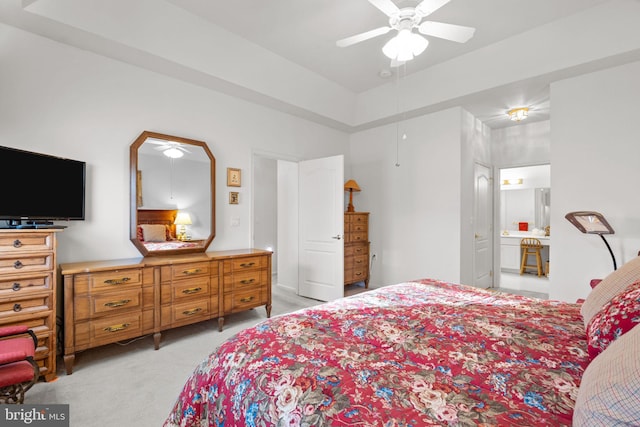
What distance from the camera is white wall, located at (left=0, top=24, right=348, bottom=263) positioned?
2477mm

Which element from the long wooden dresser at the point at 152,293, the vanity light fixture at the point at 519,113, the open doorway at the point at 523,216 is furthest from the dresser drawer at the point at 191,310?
the open doorway at the point at 523,216

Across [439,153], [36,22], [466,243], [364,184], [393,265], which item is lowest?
[393,265]

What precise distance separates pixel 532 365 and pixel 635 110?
131 inches

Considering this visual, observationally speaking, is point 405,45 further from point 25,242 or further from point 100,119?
point 25,242

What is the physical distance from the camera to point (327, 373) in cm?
103

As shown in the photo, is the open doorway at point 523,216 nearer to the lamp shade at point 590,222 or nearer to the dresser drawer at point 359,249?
the dresser drawer at point 359,249

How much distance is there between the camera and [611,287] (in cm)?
133

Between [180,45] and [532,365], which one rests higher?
[180,45]

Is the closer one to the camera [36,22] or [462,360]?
[462,360]

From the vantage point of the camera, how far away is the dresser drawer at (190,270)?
2.83m

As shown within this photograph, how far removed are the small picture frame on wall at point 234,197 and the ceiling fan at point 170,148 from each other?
2.32 feet

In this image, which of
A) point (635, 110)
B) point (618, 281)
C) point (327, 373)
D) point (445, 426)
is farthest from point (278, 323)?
point (635, 110)

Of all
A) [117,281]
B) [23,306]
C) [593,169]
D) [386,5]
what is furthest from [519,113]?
[23,306]

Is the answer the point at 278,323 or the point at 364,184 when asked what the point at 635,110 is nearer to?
the point at 364,184
